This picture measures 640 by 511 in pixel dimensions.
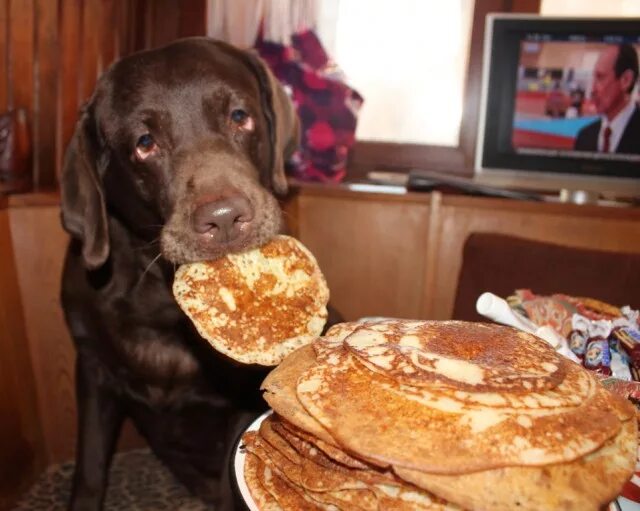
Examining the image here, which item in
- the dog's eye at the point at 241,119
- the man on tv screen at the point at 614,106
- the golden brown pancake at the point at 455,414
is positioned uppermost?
the man on tv screen at the point at 614,106

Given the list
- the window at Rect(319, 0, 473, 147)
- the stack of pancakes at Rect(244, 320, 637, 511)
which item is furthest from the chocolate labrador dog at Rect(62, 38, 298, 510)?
the window at Rect(319, 0, 473, 147)

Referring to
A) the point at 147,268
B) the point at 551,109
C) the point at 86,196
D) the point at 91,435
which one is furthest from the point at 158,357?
the point at 551,109

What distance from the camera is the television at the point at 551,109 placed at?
2449 mm

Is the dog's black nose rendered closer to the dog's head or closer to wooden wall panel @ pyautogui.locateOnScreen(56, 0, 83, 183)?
the dog's head

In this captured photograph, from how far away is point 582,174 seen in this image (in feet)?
8.29

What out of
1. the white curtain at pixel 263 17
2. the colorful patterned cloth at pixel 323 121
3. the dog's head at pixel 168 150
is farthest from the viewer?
the white curtain at pixel 263 17

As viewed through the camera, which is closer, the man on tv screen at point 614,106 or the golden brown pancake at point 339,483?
the golden brown pancake at point 339,483

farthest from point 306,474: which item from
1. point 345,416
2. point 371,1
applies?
point 371,1

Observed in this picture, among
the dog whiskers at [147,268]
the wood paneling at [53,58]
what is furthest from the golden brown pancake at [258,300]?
the wood paneling at [53,58]

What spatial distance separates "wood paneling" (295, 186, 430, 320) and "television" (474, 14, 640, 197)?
54 centimetres

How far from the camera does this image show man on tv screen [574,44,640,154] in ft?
8.05

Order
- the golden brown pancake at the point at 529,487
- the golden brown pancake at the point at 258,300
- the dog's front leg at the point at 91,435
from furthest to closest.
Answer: the dog's front leg at the point at 91,435
the golden brown pancake at the point at 258,300
the golden brown pancake at the point at 529,487

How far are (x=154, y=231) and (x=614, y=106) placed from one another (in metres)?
2.01

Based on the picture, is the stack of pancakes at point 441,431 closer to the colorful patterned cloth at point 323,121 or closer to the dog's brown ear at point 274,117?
the dog's brown ear at point 274,117
